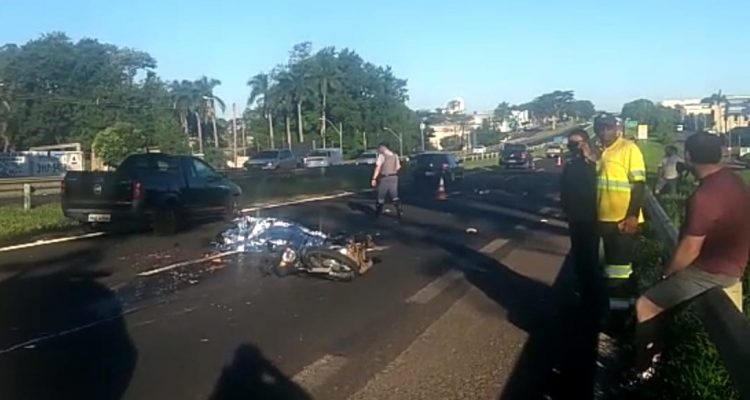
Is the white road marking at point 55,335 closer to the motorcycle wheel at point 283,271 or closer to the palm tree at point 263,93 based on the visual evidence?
the motorcycle wheel at point 283,271

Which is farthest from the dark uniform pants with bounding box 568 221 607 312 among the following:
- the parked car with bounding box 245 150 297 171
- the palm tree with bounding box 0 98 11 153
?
the palm tree with bounding box 0 98 11 153

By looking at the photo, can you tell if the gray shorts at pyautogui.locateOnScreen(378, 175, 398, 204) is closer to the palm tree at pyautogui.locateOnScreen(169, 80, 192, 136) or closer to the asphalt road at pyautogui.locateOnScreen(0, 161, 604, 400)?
the asphalt road at pyautogui.locateOnScreen(0, 161, 604, 400)

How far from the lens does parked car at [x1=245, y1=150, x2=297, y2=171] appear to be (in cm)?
6097

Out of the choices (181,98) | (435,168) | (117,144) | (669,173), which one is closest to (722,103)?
(669,173)

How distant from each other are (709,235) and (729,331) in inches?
52.8

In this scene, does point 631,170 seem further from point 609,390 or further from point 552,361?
point 609,390

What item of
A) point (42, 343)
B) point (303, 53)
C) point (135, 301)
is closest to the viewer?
point (42, 343)

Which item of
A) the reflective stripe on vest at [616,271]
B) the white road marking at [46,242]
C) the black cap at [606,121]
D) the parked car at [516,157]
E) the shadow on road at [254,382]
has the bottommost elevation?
the parked car at [516,157]

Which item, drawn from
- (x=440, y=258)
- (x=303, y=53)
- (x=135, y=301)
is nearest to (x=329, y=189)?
(x=440, y=258)

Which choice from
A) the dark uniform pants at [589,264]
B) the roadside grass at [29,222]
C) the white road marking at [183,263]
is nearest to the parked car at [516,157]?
the roadside grass at [29,222]

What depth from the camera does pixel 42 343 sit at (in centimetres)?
951

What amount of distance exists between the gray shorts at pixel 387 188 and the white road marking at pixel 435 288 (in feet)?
32.4

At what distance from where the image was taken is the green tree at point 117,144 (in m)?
54.8

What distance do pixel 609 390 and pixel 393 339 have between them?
2605 millimetres
